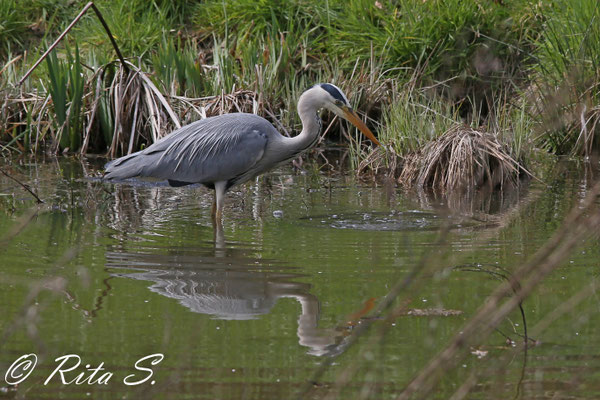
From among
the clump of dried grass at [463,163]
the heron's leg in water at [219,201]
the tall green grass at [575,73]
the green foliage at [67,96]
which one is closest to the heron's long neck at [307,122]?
the heron's leg in water at [219,201]

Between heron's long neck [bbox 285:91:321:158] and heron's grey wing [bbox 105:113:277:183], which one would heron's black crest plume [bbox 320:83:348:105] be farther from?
heron's grey wing [bbox 105:113:277:183]

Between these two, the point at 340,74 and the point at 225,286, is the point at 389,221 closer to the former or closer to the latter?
the point at 225,286

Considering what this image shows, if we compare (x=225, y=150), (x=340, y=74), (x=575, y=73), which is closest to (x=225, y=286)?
(x=225, y=150)

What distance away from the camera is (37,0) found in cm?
1457

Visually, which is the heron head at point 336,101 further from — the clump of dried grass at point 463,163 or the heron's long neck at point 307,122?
the clump of dried grass at point 463,163

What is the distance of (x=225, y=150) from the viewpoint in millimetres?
7797

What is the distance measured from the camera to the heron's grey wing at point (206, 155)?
779cm

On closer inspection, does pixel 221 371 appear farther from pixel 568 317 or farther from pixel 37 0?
pixel 37 0

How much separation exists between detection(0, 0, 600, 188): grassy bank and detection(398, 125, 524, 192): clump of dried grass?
0.19 feet

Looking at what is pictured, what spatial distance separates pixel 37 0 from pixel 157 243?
9.27 m

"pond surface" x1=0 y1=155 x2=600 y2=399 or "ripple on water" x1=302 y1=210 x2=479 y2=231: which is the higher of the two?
"pond surface" x1=0 y1=155 x2=600 y2=399

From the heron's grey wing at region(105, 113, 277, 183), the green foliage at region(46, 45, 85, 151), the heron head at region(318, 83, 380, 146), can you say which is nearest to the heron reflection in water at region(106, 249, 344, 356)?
the heron's grey wing at region(105, 113, 277, 183)

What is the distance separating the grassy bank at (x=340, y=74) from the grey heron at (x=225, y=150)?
5.38ft

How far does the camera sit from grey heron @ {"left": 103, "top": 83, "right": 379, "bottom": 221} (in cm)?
780
